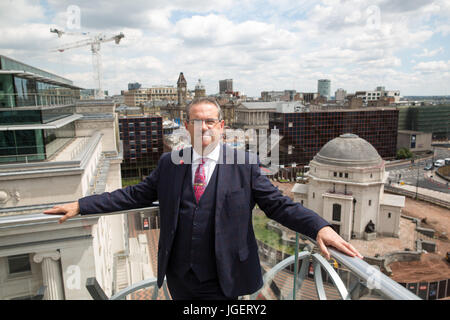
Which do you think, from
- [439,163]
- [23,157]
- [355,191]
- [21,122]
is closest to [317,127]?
[439,163]

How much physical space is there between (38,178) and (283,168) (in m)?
51.0

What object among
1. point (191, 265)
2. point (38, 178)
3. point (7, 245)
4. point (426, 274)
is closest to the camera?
point (191, 265)

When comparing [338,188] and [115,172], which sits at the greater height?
[115,172]

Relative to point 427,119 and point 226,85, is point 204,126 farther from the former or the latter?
point 226,85

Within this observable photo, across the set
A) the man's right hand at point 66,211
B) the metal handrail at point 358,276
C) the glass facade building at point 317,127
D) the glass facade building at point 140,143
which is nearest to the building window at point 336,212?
the glass facade building at point 317,127

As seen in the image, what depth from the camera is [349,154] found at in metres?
30.8

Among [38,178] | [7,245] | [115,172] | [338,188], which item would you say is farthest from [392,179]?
[7,245]

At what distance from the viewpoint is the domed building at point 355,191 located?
3073cm

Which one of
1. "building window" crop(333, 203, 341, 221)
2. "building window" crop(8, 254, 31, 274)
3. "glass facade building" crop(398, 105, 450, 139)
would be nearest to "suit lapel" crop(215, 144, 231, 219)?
"building window" crop(8, 254, 31, 274)

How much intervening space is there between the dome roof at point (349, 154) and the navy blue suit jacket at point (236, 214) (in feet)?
96.8

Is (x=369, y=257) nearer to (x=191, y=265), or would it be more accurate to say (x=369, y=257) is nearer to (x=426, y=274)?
(x=426, y=274)

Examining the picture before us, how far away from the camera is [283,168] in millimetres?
58594

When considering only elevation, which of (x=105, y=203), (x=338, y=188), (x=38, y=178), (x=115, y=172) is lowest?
(x=338, y=188)

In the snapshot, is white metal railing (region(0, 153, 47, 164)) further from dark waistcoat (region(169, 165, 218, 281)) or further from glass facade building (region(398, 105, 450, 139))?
glass facade building (region(398, 105, 450, 139))
